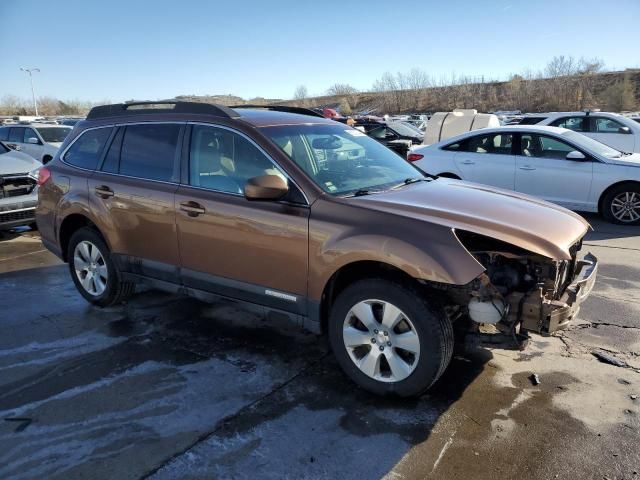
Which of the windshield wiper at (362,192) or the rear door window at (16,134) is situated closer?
the windshield wiper at (362,192)

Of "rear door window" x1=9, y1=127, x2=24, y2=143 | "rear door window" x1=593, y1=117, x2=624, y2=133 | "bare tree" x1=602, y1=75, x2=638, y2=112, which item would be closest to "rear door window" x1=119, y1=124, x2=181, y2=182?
"rear door window" x1=9, y1=127, x2=24, y2=143

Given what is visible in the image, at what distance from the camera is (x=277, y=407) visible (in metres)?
3.31

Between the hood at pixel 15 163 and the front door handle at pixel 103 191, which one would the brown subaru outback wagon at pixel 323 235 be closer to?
the front door handle at pixel 103 191

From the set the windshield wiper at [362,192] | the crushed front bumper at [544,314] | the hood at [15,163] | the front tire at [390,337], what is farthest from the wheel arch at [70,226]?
the crushed front bumper at [544,314]

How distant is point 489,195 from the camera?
13.1ft

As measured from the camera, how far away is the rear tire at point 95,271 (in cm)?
492

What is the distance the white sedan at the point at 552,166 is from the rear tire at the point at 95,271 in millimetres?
6216

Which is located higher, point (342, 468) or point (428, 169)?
point (428, 169)

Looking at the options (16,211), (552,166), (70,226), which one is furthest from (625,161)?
(16,211)

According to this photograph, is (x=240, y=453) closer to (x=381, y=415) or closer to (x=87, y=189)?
(x=381, y=415)

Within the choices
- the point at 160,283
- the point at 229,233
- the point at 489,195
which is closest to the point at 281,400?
the point at 229,233

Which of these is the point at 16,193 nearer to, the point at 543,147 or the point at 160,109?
the point at 160,109

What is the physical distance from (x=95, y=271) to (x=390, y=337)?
3.18 m

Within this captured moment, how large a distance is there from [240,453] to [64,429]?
3.65ft
